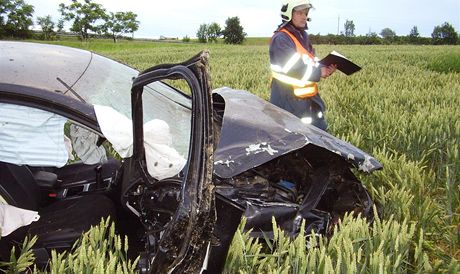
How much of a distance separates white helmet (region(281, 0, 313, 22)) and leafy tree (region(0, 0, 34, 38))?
63.4m

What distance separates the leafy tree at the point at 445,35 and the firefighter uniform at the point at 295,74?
81.3 metres

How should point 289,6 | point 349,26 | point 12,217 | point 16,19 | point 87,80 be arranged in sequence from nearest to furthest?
point 12,217, point 87,80, point 289,6, point 16,19, point 349,26

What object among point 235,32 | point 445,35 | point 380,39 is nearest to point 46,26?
point 235,32

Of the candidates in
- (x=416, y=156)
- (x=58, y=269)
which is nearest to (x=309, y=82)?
(x=416, y=156)

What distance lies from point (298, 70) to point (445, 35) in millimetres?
94549

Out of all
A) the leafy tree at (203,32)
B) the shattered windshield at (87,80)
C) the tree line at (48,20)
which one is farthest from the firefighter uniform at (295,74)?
the leafy tree at (203,32)

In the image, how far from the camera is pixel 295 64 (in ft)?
14.5

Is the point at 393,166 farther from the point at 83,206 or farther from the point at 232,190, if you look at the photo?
the point at 83,206

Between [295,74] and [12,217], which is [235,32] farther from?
[12,217]

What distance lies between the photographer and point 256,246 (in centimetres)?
223

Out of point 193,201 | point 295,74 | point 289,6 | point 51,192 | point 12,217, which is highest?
point 289,6

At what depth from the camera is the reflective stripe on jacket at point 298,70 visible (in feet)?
14.5

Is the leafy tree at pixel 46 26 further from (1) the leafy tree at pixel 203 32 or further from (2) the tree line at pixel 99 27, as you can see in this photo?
(1) the leafy tree at pixel 203 32

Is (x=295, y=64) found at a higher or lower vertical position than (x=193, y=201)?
higher
